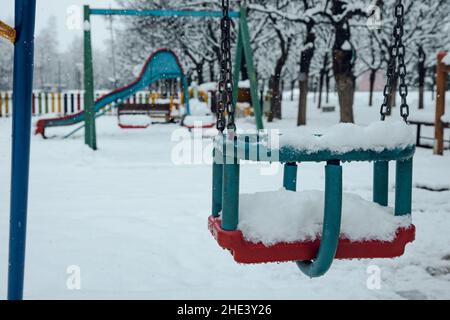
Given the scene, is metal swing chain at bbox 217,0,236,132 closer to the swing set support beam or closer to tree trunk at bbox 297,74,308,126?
the swing set support beam

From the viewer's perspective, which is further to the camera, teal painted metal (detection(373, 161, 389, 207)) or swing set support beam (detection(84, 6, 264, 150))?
swing set support beam (detection(84, 6, 264, 150))

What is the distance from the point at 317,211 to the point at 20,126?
1163 millimetres

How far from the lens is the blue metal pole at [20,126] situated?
1.93 meters

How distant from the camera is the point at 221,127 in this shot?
73.7 inches

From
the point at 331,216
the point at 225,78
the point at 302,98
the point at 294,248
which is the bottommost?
the point at 294,248

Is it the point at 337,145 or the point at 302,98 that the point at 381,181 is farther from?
the point at 302,98

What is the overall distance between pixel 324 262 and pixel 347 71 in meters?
9.79

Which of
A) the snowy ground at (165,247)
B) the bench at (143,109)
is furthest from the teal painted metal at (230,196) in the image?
the bench at (143,109)

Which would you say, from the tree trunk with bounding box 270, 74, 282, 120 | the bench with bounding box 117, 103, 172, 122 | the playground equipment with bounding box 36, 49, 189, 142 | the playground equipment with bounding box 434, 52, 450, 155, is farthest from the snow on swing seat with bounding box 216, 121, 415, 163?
the tree trunk with bounding box 270, 74, 282, 120

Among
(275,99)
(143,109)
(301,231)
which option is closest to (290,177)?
(301,231)

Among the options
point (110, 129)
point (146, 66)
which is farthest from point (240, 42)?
point (110, 129)

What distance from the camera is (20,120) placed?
196 cm

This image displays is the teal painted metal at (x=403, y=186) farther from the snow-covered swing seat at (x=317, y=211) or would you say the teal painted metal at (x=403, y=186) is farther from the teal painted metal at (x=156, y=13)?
the teal painted metal at (x=156, y=13)

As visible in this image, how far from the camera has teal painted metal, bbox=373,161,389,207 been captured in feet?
6.34
